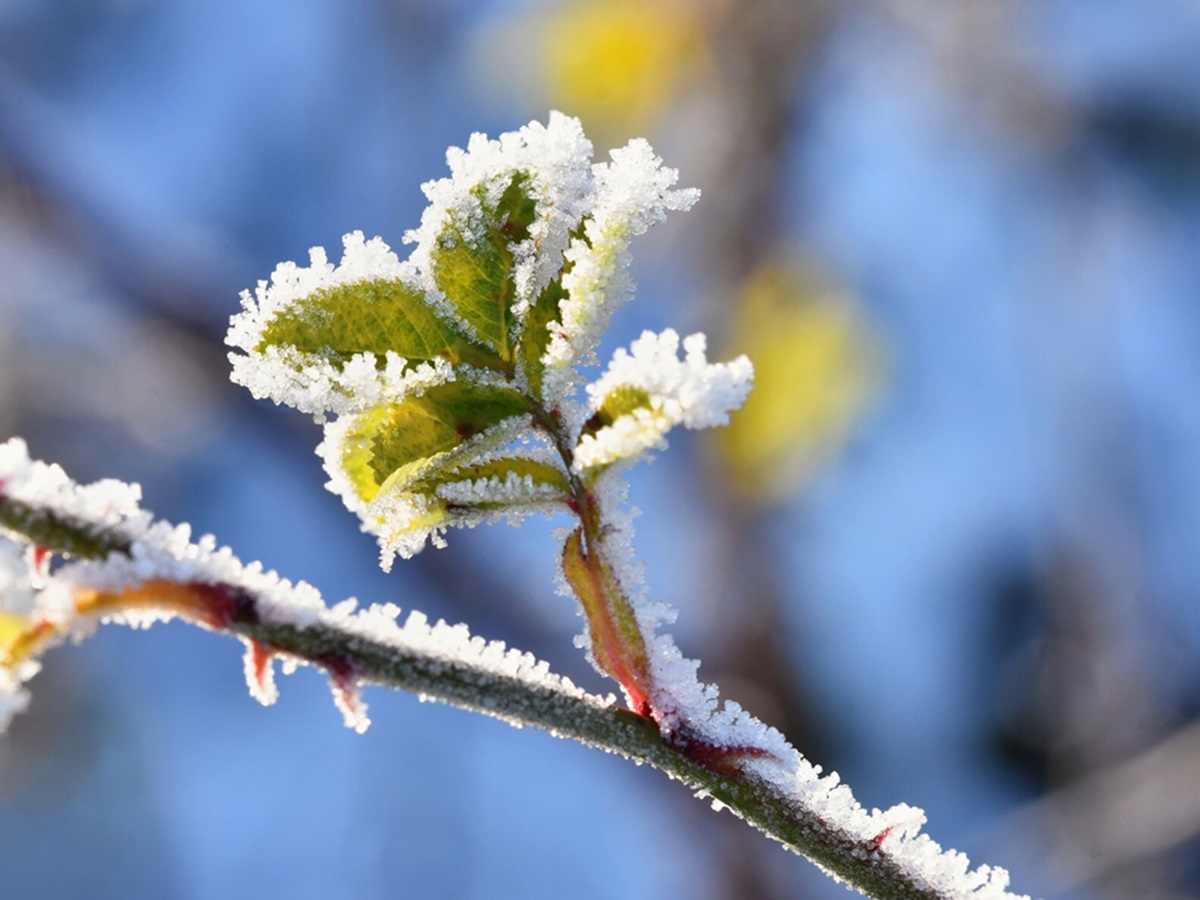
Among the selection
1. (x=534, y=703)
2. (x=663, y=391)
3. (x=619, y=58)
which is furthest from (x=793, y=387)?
(x=534, y=703)

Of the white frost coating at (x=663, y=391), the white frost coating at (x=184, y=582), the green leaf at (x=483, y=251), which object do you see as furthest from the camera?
the green leaf at (x=483, y=251)

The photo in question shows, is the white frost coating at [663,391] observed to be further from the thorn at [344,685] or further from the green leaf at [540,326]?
the thorn at [344,685]

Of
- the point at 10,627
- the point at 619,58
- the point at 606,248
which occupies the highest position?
the point at 619,58

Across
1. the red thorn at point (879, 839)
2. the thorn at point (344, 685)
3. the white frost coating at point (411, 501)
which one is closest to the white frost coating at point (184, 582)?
the thorn at point (344, 685)

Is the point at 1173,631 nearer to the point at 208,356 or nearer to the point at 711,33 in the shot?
the point at 711,33

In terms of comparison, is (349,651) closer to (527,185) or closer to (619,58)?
(527,185)

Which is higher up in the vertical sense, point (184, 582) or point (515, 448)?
point (515, 448)

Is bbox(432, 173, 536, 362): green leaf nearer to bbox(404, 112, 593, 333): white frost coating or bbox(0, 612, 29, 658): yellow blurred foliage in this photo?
bbox(404, 112, 593, 333): white frost coating

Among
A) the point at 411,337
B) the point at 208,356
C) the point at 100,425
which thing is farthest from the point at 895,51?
the point at 411,337

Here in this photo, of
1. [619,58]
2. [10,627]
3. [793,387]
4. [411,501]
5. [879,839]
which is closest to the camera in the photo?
[10,627]
